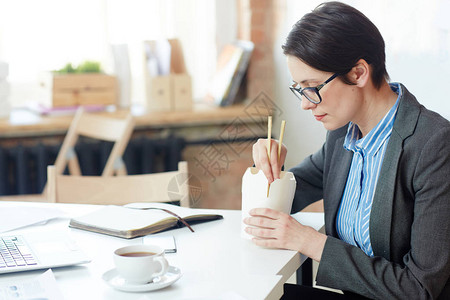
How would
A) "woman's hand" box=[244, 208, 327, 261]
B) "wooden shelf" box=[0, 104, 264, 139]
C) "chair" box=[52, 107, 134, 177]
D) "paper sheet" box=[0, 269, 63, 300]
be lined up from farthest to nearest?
"wooden shelf" box=[0, 104, 264, 139]
"chair" box=[52, 107, 134, 177]
"woman's hand" box=[244, 208, 327, 261]
"paper sheet" box=[0, 269, 63, 300]

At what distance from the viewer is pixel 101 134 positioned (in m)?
2.95

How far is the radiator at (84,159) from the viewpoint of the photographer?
124 inches

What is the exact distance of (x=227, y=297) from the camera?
1103 millimetres

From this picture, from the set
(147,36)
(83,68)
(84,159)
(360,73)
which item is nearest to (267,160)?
(360,73)

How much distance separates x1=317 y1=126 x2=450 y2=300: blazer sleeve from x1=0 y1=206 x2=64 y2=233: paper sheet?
0.75 metres

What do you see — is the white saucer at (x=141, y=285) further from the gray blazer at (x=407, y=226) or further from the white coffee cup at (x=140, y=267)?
the gray blazer at (x=407, y=226)

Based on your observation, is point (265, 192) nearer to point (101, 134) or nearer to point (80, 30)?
point (101, 134)

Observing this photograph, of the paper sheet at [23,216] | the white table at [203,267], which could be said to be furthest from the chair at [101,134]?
the white table at [203,267]

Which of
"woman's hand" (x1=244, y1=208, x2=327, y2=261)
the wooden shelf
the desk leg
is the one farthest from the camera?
the wooden shelf

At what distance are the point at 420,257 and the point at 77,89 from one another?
7.82ft

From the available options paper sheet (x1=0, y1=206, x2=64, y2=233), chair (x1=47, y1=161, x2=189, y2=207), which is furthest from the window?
paper sheet (x1=0, y1=206, x2=64, y2=233)

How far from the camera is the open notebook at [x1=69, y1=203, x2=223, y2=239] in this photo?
4.87 feet

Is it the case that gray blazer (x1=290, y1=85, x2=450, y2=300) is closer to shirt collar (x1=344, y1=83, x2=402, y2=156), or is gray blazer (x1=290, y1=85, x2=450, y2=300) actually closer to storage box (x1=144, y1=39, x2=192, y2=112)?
shirt collar (x1=344, y1=83, x2=402, y2=156)

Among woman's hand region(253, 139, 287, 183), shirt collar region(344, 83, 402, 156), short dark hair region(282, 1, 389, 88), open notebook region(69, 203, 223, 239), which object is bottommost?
open notebook region(69, 203, 223, 239)
